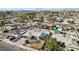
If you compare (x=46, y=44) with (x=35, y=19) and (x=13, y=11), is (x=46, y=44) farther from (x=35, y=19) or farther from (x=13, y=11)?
(x=13, y=11)

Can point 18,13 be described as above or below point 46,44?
above

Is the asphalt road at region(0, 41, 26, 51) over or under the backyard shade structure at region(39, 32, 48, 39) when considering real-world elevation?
under

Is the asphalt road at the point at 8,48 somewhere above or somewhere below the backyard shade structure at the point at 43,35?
below
